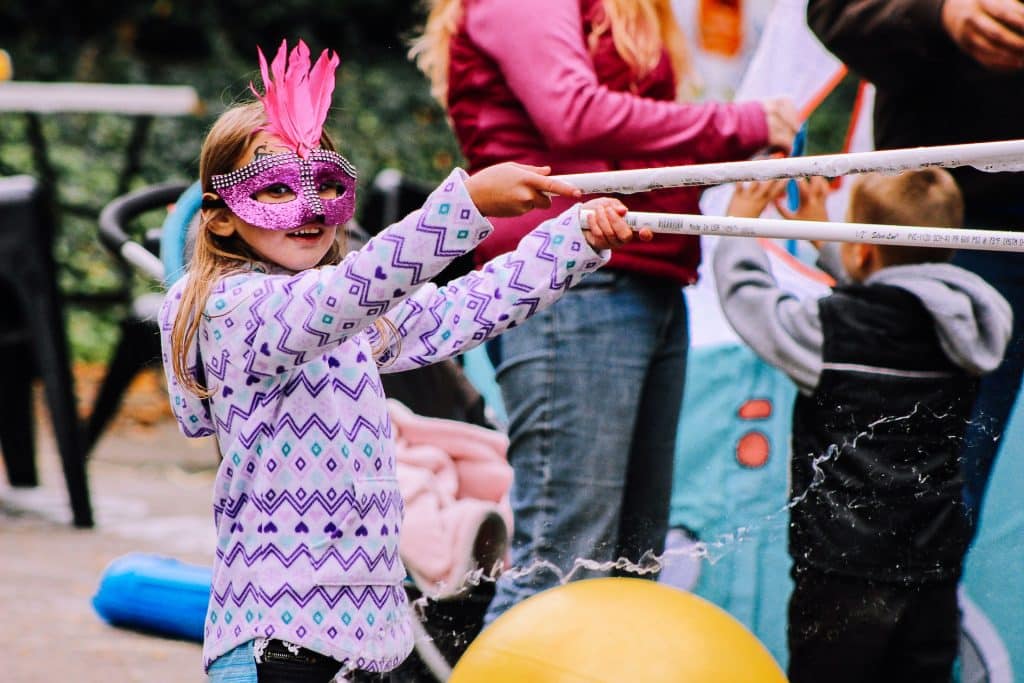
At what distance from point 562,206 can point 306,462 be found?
2.83 ft

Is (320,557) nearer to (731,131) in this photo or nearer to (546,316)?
(546,316)

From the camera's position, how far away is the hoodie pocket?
83.5 inches

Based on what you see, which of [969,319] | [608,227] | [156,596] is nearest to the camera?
[608,227]

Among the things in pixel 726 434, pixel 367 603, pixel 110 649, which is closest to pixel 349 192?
pixel 367 603

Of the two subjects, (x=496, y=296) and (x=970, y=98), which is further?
(x=970, y=98)

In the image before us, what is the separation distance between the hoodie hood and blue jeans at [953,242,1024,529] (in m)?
0.02

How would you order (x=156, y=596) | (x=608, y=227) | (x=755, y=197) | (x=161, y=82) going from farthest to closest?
(x=161, y=82)
(x=156, y=596)
(x=755, y=197)
(x=608, y=227)

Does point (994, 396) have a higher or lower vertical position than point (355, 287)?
lower

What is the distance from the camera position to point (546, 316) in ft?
9.07

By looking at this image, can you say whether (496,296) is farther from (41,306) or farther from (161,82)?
(161,82)

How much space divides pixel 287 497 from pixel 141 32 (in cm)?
860

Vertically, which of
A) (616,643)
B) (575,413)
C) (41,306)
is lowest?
(41,306)

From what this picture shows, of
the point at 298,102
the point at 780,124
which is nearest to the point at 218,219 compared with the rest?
the point at 298,102

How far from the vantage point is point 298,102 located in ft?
7.11
